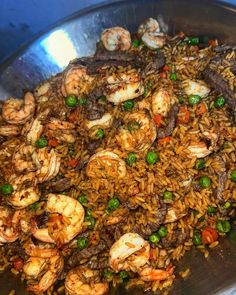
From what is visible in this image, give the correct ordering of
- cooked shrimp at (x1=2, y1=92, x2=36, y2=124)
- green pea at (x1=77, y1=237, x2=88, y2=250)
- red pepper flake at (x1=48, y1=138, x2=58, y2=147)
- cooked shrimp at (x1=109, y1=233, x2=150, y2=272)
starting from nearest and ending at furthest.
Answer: cooked shrimp at (x1=109, y1=233, x2=150, y2=272), green pea at (x1=77, y1=237, x2=88, y2=250), red pepper flake at (x1=48, y1=138, x2=58, y2=147), cooked shrimp at (x1=2, y1=92, x2=36, y2=124)

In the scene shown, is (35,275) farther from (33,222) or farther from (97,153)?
(97,153)

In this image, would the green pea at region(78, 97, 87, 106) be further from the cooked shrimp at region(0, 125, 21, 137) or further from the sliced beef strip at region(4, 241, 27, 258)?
the sliced beef strip at region(4, 241, 27, 258)

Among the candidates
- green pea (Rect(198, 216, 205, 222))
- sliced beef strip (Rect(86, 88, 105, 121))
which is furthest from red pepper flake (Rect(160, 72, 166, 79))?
green pea (Rect(198, 216, 205, 222))

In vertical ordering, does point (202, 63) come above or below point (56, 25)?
below

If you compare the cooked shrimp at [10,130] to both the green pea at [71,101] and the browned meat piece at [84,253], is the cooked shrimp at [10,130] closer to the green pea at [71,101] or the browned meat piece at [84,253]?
the green pea at [71,101]

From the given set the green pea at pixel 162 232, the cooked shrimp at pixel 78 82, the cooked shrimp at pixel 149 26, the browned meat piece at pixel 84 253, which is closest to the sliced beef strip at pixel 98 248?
the browned meat piece at pixel 84 253

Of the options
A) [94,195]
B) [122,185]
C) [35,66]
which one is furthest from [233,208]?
[35,66]
